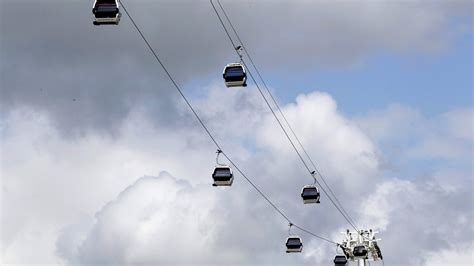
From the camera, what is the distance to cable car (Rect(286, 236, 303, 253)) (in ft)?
212

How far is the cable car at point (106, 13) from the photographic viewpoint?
1094 inches

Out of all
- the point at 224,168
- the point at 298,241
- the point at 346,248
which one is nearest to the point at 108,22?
the point at 224,168

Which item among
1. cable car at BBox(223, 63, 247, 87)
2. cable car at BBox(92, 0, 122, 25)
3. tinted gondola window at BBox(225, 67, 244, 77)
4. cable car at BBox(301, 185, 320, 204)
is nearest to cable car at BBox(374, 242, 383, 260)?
cable car at BBox(301, 185, 320, 204)

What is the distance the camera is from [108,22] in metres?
27.9

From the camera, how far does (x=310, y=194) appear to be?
59.1m

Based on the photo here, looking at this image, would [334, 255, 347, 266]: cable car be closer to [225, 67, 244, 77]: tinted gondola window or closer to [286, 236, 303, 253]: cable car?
[286, 236, 303, 253]: cable car

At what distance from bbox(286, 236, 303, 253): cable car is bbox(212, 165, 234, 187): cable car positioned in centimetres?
1860

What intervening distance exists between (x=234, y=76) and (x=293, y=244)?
28545 millimetres

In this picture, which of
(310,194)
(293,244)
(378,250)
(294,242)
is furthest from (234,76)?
(378,250)

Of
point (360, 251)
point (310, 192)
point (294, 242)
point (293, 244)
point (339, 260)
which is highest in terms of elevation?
point (360, 251)

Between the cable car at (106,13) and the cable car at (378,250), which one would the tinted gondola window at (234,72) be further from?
the cable car at (378,250)

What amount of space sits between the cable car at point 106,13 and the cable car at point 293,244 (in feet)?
127

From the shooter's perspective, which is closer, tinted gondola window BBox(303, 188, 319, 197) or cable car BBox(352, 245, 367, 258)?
tinted gondola window BBox(303, 188, 319, 197)

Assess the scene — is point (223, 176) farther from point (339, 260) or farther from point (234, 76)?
point (339, 260)
